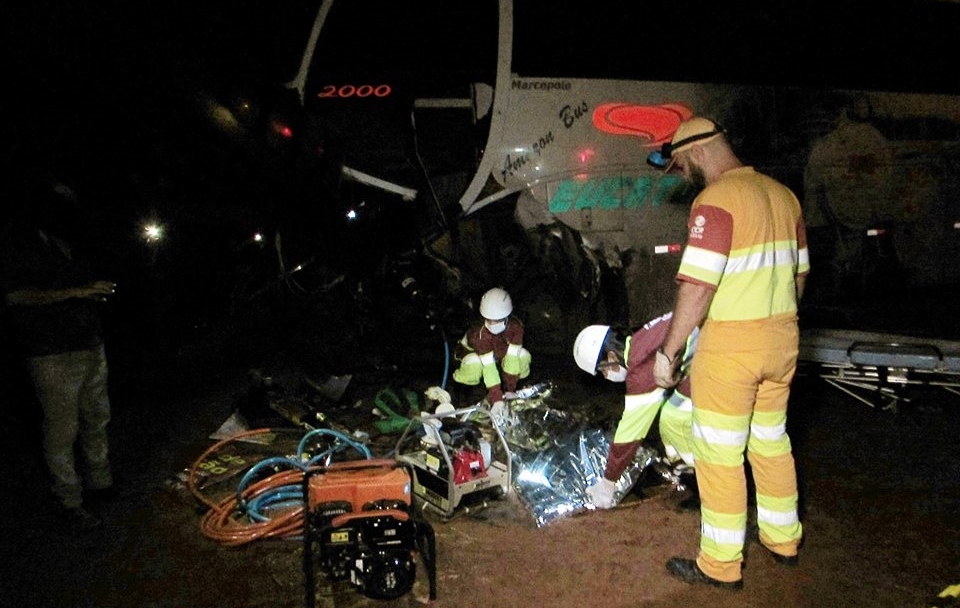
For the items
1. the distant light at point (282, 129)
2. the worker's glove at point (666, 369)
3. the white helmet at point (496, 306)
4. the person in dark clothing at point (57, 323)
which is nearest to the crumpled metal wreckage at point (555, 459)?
the white helmet at point (496, 306)

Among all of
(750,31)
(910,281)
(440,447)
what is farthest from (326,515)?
(910,281)

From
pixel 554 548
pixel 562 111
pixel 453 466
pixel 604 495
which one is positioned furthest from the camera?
pixel 562 111

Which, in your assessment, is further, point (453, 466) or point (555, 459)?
point (555, 459)

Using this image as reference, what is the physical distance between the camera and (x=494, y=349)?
4.72m

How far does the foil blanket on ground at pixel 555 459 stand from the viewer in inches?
134

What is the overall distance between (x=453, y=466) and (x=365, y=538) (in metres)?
0.74

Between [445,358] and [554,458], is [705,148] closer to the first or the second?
[554,458]

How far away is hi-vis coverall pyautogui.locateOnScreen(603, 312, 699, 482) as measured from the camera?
3.24m

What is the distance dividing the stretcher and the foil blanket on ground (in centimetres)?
177

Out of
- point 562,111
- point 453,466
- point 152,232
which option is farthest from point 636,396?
point 152,232

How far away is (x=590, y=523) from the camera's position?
10.6 feet

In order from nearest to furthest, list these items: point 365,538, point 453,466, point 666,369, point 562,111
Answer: point 365,538 → point 666,369 → point 453,466 → point 562,111

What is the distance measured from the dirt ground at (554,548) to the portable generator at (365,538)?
0.45ft

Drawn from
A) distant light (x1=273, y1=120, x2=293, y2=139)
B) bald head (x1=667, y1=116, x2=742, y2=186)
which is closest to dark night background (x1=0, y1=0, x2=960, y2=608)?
distant light (x1=273, y1=120, x2=293, y2=139)
